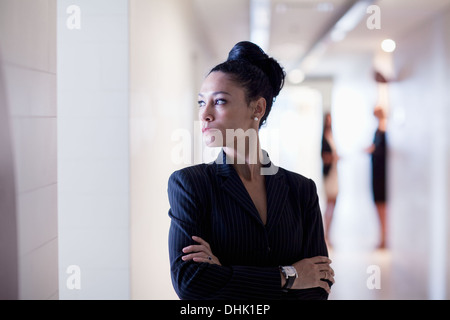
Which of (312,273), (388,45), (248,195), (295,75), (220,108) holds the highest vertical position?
(295,75)

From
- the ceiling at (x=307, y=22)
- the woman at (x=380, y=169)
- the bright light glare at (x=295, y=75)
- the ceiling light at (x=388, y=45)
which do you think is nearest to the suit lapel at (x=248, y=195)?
the ceiling at (x=307, y=22)

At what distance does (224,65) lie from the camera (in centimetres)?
142

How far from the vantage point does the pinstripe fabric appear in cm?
127

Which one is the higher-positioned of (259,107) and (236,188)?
(259,107)

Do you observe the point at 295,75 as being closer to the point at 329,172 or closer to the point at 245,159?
the point at 329,172

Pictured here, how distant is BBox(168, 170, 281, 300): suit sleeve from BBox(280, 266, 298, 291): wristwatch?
3 centimetres

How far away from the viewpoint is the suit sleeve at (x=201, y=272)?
4.16 ft

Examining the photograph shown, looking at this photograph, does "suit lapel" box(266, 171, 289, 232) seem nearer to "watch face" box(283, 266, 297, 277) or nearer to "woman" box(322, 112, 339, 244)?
"watch face" box(283, 266, 297, 277)

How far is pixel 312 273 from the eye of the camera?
136 cm

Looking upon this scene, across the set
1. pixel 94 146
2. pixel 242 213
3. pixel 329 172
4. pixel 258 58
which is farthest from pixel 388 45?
pixel 242 213

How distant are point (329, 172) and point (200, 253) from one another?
4.89 meters

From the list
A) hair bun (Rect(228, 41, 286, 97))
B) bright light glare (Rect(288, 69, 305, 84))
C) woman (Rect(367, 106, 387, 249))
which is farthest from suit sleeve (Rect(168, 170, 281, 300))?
bright light glare (Rect(288, 69, 305, 84))

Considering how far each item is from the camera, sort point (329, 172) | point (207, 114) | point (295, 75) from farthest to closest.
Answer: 1. point (295, 75)
2. point (329, 172)
3. point (207, 114)
